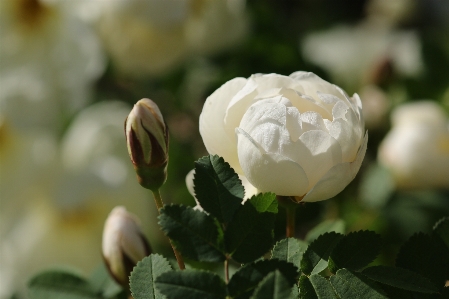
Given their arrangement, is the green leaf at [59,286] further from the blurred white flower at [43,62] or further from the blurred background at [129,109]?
the blurred white flower at [43,62]

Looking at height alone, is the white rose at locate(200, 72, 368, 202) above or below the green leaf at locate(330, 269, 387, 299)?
above

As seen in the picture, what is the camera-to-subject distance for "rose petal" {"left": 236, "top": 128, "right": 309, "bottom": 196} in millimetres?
284

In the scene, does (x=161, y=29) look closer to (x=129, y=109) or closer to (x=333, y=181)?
(x=129, y=109)

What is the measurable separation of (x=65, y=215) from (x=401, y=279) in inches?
21.2

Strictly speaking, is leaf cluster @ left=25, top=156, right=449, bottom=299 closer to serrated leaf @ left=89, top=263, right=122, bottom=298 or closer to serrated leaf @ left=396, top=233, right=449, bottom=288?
serrated leaf @ left=396, top=233, right=449, bottom=288

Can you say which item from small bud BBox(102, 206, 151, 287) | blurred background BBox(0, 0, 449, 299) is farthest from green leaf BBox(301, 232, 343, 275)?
blurred background BBox(0, 0, 449, 299)

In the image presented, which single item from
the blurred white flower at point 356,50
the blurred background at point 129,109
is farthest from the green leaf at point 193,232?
the blurred white flower at point 356,50

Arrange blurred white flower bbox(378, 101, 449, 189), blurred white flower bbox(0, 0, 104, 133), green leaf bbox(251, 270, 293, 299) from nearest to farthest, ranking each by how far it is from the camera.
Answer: green leaf bbox(251, 270, 293, 299) < blurred white flower bbox(378, 101, 449, 189) < blurred white flower bbox(0, 0, 104, 133)

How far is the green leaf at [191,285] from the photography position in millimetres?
245

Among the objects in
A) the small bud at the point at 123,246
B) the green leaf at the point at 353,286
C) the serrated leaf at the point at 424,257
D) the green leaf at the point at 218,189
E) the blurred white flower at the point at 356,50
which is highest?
the green leaf at the point at 218,189

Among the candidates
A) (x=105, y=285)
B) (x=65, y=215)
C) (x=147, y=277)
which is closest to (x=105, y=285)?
(x=105, y=285)

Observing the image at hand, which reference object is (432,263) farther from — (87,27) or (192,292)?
(87,27)

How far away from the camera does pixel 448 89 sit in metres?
0.83

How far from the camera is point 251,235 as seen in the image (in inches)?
11.0
